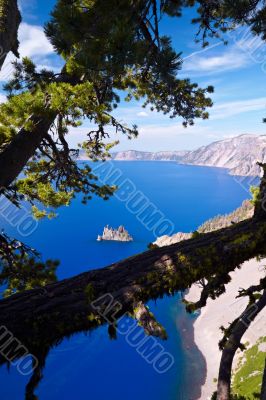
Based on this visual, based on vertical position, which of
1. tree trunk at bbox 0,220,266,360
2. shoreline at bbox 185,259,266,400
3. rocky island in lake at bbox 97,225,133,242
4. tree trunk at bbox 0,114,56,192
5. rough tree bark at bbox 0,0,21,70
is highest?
rocky island in lake at bbox 97,225,133,242

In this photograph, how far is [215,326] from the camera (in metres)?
65.2

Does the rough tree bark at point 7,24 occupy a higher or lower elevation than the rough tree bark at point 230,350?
higher

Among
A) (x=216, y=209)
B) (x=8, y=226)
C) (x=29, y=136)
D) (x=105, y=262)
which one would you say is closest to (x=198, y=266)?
(x=29, y=136)

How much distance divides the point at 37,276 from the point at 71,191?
300 cm

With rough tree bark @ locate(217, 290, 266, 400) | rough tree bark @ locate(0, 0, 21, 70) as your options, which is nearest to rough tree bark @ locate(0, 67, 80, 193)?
rough tree bark @ locate(0, 0, 21, 70)

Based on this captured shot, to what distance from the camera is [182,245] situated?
3.91m

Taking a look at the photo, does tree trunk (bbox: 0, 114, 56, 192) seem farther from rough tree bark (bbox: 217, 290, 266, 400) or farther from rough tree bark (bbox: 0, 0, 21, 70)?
rough tree bark (bbox: 217, 290, 266, 400)

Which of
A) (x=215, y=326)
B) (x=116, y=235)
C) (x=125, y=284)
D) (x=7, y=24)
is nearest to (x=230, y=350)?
(x=125, y=284)

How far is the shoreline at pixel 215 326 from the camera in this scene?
5098 cm

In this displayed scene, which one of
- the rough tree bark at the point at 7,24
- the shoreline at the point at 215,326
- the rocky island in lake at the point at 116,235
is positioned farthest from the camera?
the rocky island in lake at the point at 116,235

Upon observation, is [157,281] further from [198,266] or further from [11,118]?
[11,118]

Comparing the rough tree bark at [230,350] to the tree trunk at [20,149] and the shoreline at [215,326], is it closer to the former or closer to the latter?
the tree trunk at [20,149]

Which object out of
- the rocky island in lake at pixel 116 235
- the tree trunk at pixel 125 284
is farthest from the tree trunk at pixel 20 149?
the rocky island in lake at pixel 116 235

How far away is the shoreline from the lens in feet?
167
